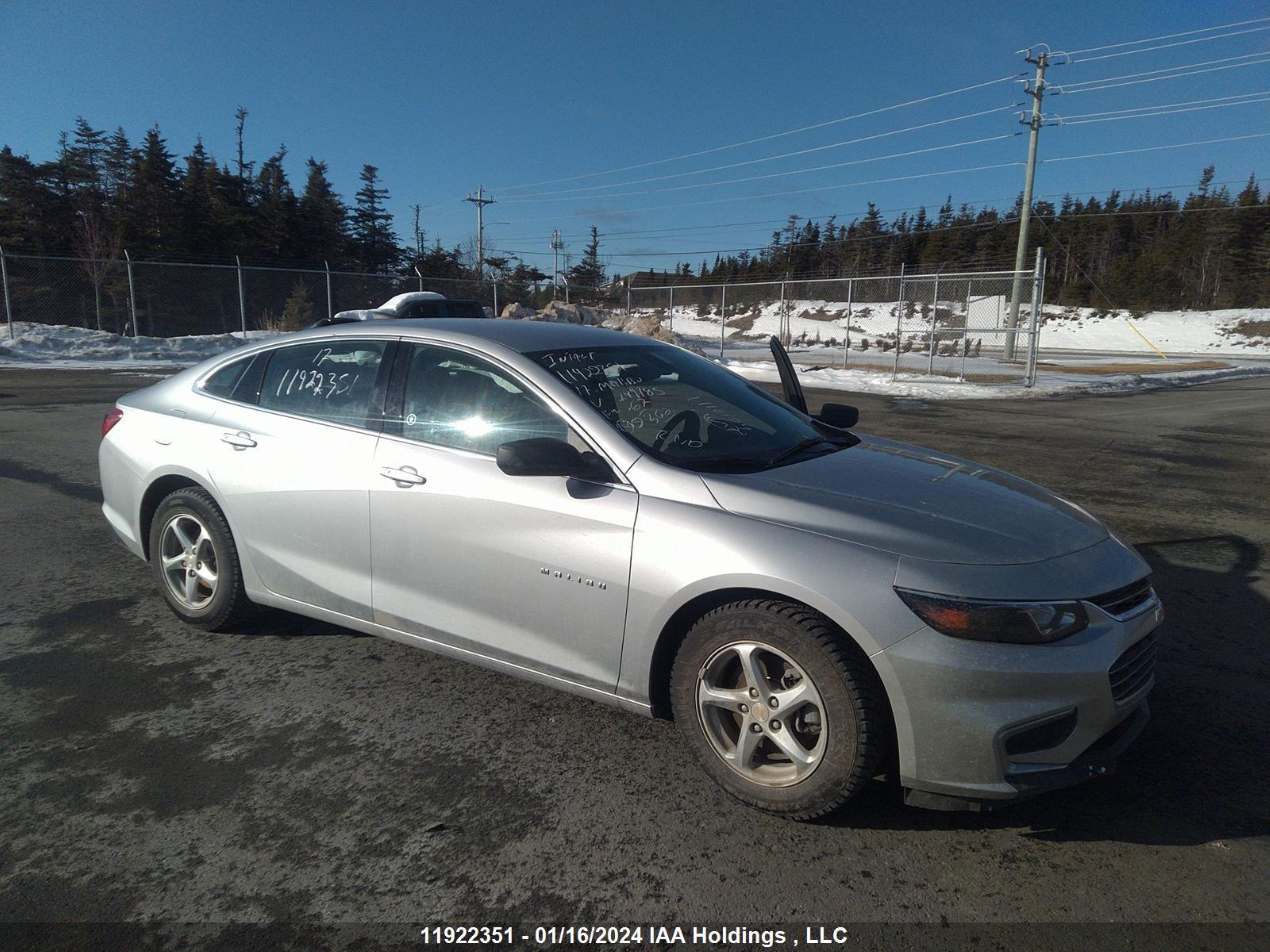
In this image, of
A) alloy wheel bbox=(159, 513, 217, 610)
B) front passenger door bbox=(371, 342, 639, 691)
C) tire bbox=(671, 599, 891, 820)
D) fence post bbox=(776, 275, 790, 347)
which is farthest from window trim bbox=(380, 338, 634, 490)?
fence post bbox=(776, 275, 790, 347)

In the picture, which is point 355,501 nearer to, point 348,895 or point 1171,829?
point 348,895

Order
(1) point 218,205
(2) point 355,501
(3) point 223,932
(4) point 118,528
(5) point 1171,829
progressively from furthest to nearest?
(1) point 218,205
(4) point 118,528
(2) point 355,501
(5) point 1171,829
(3) point 223,932

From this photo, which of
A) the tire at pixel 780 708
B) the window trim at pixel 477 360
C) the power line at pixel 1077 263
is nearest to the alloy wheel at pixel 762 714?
the tire at pixel 780 708

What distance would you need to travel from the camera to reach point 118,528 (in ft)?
14.8

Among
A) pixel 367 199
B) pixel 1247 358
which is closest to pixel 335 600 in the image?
pixel 1247 358

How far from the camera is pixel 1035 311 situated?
62.7ft

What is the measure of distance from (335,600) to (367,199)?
62.3m

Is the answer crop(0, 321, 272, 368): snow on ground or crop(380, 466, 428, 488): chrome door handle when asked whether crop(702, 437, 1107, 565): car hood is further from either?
crop(0, 321, 272, 368): snow on ground

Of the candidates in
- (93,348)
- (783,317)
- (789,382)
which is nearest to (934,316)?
(783,317)

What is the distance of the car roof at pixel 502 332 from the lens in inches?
138

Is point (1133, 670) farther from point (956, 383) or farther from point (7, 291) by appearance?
point (7, 291)

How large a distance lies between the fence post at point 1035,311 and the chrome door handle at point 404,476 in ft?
60.5

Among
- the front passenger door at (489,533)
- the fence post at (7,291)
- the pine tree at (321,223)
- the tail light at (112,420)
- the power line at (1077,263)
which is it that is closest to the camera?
the front passenger door at (489,533)

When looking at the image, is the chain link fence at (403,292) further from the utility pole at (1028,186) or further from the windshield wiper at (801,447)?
the windshield wiper at (801,447)
